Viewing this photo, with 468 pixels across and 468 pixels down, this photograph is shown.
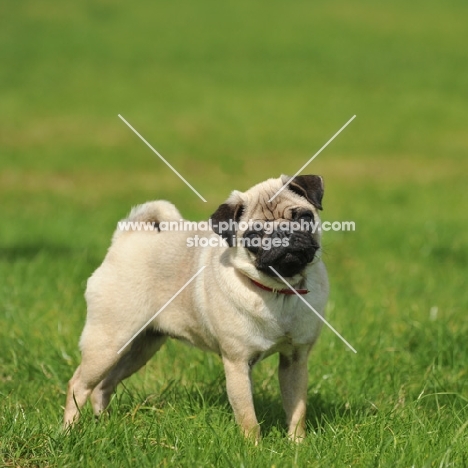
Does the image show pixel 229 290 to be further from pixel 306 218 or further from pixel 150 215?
pixel 150 215

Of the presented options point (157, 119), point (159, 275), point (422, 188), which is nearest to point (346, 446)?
point (159, 275)

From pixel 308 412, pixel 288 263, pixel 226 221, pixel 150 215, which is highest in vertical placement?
pixel 226 221

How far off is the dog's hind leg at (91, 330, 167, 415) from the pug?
1.0 inches

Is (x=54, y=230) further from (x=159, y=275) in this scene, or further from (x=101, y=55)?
(x=101, y=55)

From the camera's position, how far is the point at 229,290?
4.95 m

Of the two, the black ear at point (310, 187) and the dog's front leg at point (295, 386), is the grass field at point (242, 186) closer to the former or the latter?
the dog's front leg at point (295, 386)

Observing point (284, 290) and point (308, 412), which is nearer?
point (284, 290)

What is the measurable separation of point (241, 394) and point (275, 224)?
99cm

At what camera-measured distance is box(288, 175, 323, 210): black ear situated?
16.2 feet

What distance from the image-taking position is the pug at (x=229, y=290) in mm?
4820

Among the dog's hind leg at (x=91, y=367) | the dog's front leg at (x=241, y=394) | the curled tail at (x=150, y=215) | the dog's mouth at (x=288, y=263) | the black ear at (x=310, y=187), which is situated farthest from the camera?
the curled tail at (x=150, y=215)

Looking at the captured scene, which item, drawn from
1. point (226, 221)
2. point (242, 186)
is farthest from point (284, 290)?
point (242, 186)

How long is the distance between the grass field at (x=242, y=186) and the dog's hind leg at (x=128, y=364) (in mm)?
177

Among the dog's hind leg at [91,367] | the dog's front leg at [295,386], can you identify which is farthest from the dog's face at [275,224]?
the dog's hind leg at [91,367]
